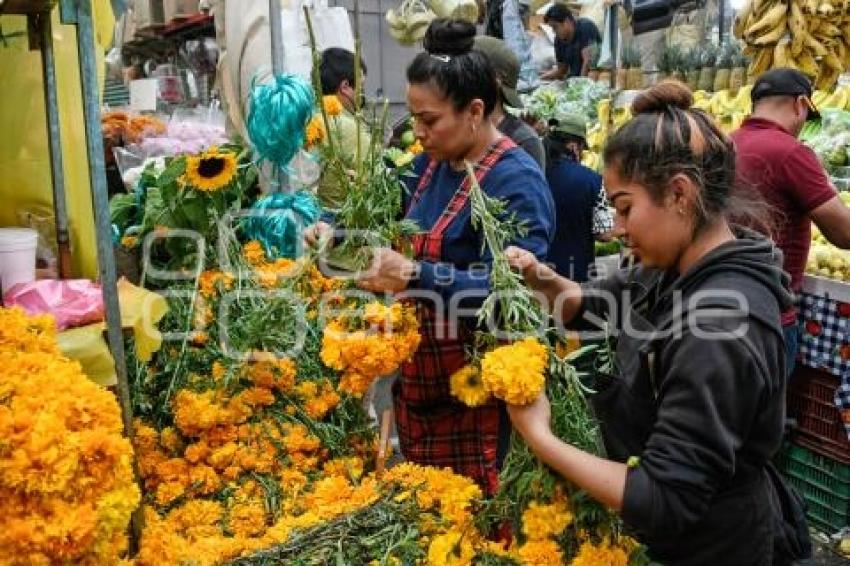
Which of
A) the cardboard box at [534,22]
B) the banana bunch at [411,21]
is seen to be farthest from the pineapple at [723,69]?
the cardboard box at [534,22]

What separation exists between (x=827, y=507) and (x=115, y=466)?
3011mm

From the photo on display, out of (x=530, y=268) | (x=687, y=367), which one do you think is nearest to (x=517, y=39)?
(x=530, y=268)

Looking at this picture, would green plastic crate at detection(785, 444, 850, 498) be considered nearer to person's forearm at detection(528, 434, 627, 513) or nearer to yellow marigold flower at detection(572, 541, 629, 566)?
yellow marigold flower at detection(572, 541, 629, 566)

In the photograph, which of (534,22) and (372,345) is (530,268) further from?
(534,22)

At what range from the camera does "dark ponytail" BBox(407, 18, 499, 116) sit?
6.64 feet

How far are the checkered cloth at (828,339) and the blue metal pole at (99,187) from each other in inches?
104

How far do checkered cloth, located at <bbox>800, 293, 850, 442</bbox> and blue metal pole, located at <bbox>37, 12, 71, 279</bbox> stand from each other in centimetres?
278

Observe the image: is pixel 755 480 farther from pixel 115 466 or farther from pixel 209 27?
pixel 209 27

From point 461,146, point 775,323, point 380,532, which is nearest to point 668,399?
point 775,323

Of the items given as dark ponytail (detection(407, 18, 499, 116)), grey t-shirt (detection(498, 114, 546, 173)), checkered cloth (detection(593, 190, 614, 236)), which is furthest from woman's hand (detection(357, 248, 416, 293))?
checkered cloth (detection(593, 190, 614, 236))

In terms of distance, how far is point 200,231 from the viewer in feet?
8.67

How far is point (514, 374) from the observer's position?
130 centimetres

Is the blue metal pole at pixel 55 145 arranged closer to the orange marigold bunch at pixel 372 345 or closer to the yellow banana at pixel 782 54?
the orange marigold bunch at pixel 372 345

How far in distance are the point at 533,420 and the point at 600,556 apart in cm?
27
